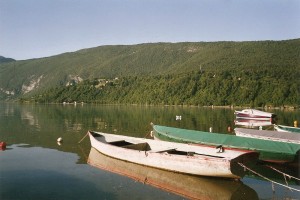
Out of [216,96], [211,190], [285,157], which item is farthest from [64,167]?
[216,96]

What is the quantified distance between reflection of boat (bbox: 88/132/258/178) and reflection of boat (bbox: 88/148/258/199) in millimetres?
433

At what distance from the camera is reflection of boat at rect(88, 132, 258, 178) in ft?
66.1

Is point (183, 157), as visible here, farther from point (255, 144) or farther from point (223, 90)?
point (223, 90)

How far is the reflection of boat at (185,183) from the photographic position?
63.4ft

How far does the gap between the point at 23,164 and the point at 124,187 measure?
32.9ft

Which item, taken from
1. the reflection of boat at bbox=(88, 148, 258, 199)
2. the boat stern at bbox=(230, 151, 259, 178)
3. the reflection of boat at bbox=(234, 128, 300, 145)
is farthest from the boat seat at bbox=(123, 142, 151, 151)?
the reflection of boat at bbox=(234, 128, 300, 145)

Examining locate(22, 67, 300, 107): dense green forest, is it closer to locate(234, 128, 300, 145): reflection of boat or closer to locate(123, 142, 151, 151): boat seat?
locate(234, 128, 300, 145): reflection of boat

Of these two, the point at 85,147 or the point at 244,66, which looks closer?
the point at 85,147

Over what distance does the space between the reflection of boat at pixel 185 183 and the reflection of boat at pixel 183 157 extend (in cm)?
43

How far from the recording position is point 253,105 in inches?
5271

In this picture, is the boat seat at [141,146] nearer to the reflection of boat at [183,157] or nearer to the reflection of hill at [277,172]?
the reflection of boat at [183,157]

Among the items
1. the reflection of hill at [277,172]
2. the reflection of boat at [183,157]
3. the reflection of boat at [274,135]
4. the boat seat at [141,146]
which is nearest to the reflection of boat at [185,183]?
the reflection of boat at [183,157]

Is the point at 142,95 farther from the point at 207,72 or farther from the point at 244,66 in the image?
the point at 244,66

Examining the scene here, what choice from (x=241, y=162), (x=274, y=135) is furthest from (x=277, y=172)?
(x=274, y=135)
